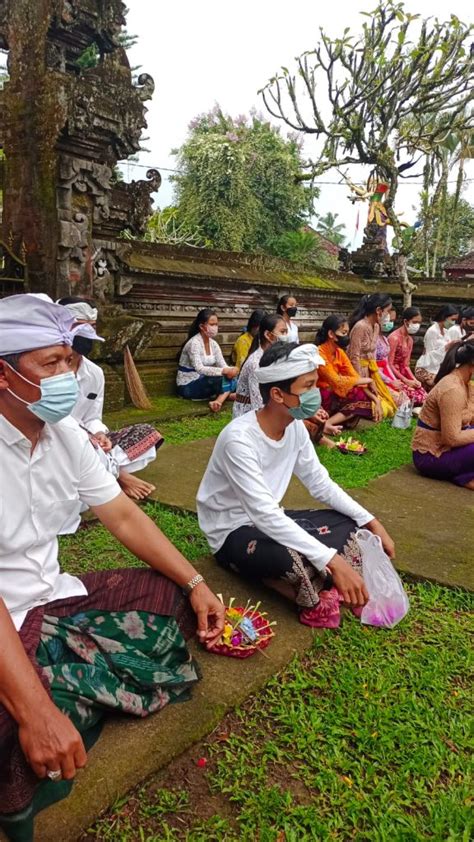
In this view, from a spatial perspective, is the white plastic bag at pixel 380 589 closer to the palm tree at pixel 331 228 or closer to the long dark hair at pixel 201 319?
the long dark hair at pixel 201 319

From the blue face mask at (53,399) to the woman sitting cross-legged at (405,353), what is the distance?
23.6 feet

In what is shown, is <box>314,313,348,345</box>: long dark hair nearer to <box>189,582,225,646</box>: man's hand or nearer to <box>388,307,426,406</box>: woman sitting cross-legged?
<box>388,307,426,406</box>: woman sitting cross-legged

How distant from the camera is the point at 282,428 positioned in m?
3.10

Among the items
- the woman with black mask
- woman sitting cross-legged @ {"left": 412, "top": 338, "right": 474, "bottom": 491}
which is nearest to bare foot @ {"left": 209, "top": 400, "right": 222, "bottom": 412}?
the woman with black mask

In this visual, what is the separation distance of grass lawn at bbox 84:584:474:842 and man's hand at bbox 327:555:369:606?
0.23 meters

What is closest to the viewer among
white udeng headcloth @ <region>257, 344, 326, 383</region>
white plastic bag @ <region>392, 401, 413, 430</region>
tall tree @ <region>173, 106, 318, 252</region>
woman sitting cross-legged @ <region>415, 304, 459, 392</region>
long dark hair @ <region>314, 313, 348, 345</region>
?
white udeng headcloth @ <region>257, 344, 326, 383</region>

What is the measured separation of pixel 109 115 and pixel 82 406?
348cm


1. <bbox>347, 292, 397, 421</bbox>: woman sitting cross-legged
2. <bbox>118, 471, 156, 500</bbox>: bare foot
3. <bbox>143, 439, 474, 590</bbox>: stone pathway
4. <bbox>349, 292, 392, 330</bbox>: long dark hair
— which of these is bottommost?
<bbox>143, 439, 474, 590</bbox>: stone pathway

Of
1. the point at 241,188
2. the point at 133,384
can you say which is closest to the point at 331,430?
the point at 133,384

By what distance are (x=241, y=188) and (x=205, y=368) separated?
1712 cm

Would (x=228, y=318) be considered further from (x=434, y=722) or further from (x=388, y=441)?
(x=434, y=722)

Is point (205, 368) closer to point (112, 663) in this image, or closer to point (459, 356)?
point (459, 356)

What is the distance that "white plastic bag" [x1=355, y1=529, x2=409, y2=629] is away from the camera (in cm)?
285

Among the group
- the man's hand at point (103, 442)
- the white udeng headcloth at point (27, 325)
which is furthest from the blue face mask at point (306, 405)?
the man's hand at point (103, 442)
